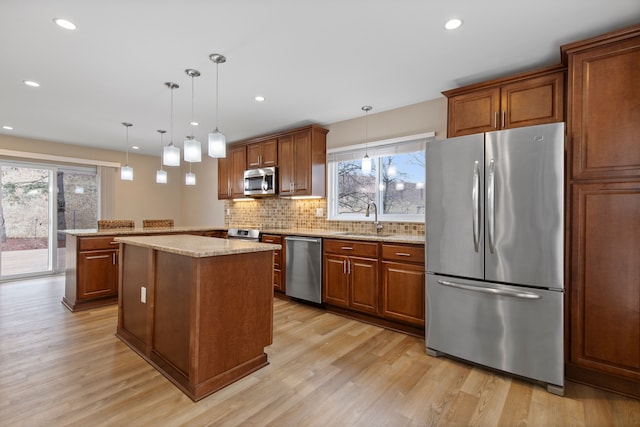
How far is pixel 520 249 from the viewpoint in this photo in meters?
2.14

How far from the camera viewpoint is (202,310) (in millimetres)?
1953

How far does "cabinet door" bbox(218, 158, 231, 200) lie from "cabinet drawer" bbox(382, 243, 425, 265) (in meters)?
3.30

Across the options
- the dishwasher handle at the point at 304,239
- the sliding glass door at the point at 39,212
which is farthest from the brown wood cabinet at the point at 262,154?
the sliding glass door at the point at 39,212

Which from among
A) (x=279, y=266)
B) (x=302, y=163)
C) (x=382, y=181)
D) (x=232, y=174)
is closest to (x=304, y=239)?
(x=279, y=266)

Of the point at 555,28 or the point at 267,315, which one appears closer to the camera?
the point at 555,28

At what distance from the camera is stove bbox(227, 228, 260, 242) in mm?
4367

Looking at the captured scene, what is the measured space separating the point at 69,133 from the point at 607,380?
22.5ft

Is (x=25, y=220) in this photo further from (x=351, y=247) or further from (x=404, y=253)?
(x=404, y=253)

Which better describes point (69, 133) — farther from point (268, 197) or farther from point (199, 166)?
point (268, 197)

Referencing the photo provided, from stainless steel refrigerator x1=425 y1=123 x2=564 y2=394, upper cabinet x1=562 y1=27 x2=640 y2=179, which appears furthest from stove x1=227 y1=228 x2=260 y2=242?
upper cabinet x1=562 y1=27 x2=640 y2=179

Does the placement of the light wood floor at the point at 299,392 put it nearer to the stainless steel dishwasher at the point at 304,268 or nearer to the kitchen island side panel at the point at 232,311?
the kitchen island side panel at the point at 232,311

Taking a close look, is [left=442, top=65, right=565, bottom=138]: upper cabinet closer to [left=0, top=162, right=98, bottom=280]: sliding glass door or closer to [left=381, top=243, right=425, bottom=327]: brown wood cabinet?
[left=381, top=243, right=425, bottom=327]: brown wood cabinet

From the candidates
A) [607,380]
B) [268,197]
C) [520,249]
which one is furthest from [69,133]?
[607,380]

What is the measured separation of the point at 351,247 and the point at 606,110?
90.0 inches
